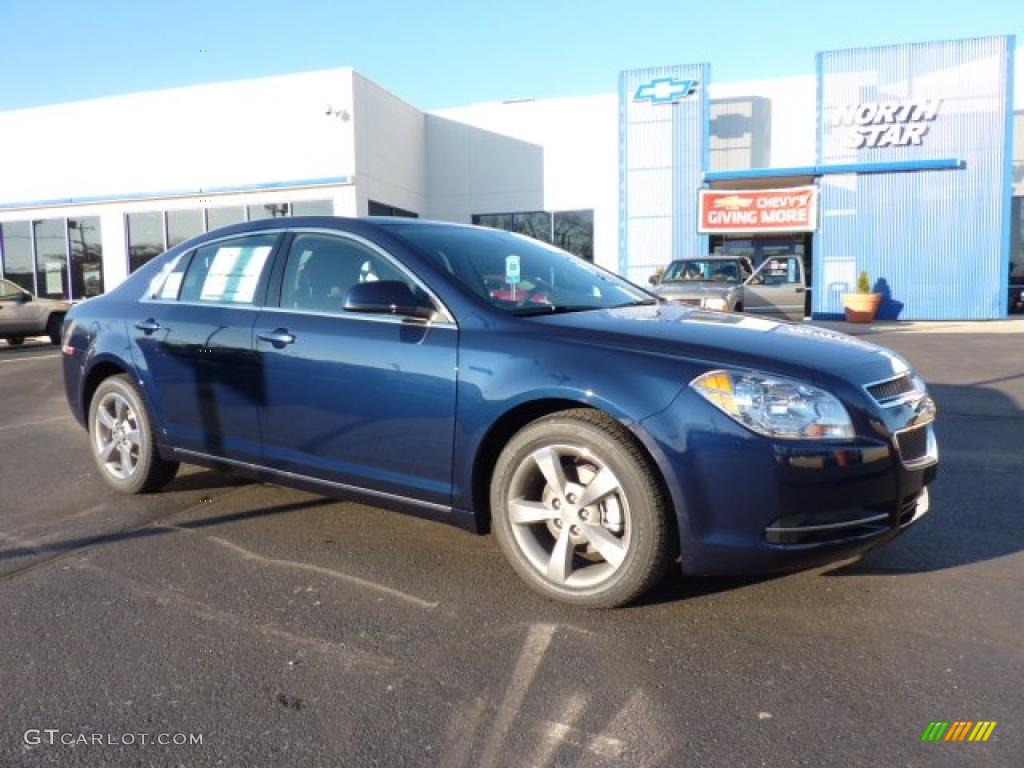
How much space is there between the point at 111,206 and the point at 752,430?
25.0 metres

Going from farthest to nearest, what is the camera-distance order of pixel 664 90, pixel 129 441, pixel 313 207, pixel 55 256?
pixel 55 256 → pixel 664 90 → pixel 313 207 → pixel 129 441

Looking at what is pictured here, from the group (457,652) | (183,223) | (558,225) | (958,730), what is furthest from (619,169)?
(958,730)

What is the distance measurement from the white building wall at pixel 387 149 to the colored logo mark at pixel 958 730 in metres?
20.5

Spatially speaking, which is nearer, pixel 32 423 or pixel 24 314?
pixel 32 423

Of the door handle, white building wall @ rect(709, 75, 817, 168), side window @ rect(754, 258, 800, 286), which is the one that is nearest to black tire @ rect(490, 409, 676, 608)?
the door handle

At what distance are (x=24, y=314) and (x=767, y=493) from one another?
1734 cm

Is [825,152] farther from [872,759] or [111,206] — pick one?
[872,759]

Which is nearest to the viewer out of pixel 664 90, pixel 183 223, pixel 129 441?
pixel 129 441

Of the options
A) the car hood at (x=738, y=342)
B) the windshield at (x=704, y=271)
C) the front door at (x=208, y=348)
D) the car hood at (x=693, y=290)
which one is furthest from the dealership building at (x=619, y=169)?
the car hood at (x=738, y=342)

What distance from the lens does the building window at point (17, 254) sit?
25.3m

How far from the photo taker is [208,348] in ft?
13.9

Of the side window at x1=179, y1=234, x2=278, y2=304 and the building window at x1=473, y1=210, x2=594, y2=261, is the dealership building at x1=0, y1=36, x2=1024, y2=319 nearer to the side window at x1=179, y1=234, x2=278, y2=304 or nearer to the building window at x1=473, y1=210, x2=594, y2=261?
the building window at x1=473, y1=210, x2=594, y2=261

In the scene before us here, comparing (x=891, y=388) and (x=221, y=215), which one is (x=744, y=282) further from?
(x=221, y=215)

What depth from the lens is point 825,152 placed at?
21.9m
